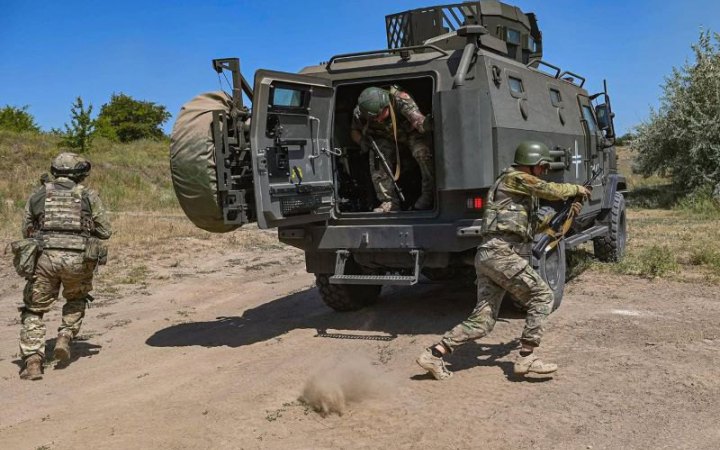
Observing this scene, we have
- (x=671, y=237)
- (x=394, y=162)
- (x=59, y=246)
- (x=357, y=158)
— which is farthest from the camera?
(x=671, y=237)

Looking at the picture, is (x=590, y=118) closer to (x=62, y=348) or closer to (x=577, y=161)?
(x=577, y=161)

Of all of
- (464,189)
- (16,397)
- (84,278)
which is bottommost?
(16,397)

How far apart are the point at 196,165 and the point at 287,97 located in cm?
99

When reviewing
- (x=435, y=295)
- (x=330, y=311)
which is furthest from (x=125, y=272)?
(x=435, y=295)

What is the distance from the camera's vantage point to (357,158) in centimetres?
781

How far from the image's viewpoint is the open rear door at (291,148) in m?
5.84

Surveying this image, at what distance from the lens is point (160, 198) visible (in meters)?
21.6

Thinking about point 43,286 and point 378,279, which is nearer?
point 43,286

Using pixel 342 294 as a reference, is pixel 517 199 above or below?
above

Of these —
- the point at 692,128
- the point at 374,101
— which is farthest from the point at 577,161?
the point at 692,128

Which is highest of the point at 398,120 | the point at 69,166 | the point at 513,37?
the point at 513,37

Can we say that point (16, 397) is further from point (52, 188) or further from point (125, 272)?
point (125, 272)

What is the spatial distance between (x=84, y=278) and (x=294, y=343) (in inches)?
75.4

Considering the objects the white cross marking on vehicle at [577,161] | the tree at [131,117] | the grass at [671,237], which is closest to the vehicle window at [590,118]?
the white cross marking on vehicle at [577,161]
